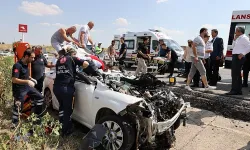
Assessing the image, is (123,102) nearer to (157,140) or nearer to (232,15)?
(157,140)

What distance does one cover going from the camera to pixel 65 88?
173 inches

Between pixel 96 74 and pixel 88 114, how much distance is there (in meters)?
0.79

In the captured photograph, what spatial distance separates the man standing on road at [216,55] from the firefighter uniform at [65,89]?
5.04m

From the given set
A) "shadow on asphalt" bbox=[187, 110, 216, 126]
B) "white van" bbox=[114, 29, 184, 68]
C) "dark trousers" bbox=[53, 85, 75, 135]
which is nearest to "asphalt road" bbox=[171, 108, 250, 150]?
"shadow on asphalt" bbox=[187, 110, 216, 126]

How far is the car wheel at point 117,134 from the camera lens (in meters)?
3.52

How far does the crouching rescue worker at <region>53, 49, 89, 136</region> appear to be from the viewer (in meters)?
4.39

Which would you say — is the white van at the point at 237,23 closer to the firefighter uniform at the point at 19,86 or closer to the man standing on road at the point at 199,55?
the man standing on road at the point at 199,55

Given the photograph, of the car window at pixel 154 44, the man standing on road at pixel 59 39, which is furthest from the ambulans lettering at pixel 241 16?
the man standing on road at pixel 59 39

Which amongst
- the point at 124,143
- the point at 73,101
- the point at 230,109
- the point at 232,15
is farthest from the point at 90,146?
the point at 232,15

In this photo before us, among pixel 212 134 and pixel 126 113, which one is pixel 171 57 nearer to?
pixel 212 134


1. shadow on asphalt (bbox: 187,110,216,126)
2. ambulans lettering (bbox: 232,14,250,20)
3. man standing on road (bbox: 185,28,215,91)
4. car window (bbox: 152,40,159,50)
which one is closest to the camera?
→ shadow on asphalt (bbox: 187,110,216,126)

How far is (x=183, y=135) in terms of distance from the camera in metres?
4.82

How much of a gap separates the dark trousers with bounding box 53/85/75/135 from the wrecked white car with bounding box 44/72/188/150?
0.19 meters

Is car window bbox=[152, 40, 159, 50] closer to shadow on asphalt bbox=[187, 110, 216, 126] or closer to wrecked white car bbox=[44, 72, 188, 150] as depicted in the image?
shadow on asphalt bbox=[187, 110, 216, 126]
